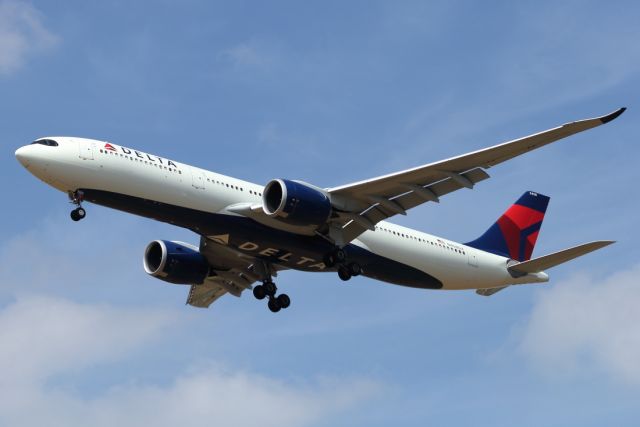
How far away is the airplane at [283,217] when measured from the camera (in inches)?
1516

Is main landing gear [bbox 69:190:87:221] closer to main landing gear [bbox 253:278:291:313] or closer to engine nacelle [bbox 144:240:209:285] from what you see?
engine nacelle [bbox 144:240:209:285]

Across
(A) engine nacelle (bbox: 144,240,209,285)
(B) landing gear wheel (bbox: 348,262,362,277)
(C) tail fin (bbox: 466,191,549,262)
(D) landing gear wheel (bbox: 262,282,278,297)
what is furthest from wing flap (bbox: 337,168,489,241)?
(C) tail fin (bbox: 466,191,549,262)

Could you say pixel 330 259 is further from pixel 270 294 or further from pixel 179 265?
pixel 179 265

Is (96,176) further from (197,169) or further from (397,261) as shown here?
(397,261)

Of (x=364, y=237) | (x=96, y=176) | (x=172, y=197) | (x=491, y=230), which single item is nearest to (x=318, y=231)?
(x=364, y=237)

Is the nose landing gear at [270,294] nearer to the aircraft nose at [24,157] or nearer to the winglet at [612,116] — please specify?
the aircraft nose at [24,157]

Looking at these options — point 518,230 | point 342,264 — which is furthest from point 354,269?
point 518,230

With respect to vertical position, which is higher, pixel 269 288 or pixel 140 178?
pixel 140 178

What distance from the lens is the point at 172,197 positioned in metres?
39.3

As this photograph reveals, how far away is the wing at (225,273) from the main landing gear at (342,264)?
361 centimetres

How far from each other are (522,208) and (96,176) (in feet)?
75.2

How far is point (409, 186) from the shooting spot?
133 feet

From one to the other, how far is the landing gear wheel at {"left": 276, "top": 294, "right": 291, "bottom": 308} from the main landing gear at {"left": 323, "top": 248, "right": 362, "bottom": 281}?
13.3ft

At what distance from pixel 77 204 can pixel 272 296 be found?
10.4 metres
